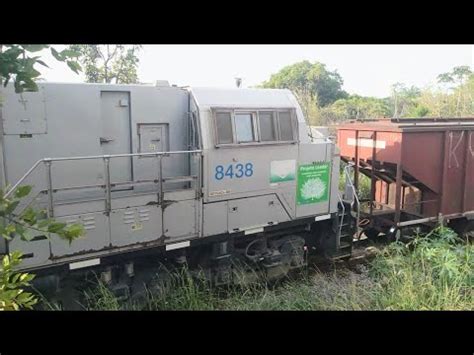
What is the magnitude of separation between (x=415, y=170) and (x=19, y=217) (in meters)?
9.02

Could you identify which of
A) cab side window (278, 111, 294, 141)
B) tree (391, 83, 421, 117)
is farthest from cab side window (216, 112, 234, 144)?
tree (391, 83, 421, 117)

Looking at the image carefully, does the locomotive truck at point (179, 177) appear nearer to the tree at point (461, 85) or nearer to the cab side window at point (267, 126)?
the cab side window at point (267, 126)

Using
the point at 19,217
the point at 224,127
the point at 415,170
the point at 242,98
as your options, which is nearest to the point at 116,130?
the point at 224,127

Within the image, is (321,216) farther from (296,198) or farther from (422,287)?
(422,287)

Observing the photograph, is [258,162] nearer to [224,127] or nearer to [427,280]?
[224,127]

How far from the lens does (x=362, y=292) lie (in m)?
6.25

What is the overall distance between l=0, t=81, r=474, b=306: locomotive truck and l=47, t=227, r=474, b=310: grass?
0.45 metres

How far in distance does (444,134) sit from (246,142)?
490 centimetres

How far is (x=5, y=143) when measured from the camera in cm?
587

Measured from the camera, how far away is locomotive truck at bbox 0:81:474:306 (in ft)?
19.3

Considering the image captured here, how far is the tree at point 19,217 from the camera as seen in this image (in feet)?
5.21

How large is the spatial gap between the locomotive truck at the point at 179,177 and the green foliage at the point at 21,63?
12.7ft

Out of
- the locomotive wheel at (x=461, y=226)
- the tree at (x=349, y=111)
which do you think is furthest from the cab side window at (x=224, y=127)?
the tree at (x=349, y=111)
